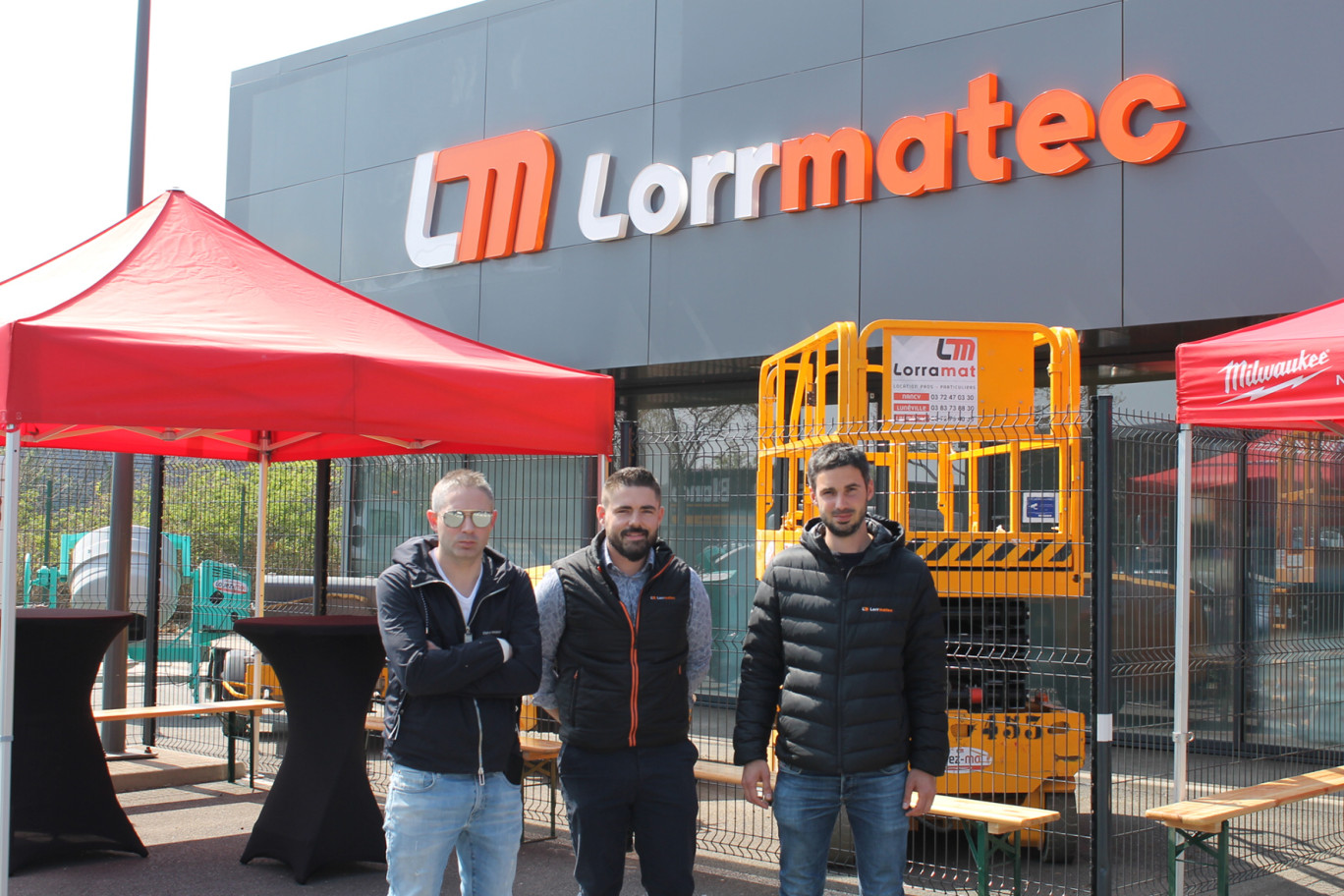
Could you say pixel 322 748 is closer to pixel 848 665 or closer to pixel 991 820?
pixel 848 665

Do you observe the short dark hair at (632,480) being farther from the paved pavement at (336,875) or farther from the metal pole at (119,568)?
the metal pole at (119,568)

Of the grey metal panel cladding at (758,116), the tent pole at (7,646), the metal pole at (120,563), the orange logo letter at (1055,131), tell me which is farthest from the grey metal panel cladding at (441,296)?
the tent pole at (7,646)

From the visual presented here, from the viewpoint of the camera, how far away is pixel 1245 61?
27.2 ft

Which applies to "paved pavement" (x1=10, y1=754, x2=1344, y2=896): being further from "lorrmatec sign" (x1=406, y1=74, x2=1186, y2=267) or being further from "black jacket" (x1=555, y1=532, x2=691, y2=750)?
"lorrmatec sign" (x1=406, y1=74, x2=1186, y2=267)

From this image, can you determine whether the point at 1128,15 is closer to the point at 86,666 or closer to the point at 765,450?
the point at 765,450

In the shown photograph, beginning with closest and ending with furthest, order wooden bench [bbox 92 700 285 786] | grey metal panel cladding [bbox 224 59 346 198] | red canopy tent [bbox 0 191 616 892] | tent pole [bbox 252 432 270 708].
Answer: red canopy tent [bbox 0 191 616 892] → wooden bench [bbox 92 700 285 786] → tent pole [bbox 252 432 270 708] → grey metal panel cladding [bbox 224 59 346 198]

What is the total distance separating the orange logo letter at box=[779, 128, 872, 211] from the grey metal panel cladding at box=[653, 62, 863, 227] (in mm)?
148

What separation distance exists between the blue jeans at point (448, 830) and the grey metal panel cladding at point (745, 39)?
25.3ft

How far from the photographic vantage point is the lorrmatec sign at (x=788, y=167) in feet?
28.6

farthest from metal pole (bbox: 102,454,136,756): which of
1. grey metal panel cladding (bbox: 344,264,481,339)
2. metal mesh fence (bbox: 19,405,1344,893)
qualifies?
grey metal panel cladding (bbox: 344,264,481,339)

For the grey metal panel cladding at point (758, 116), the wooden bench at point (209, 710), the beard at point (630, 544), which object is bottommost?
the wooden bench at point (209, 710)

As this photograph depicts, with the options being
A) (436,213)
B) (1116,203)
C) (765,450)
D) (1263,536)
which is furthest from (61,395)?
(436,213)

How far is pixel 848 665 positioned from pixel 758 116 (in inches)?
290

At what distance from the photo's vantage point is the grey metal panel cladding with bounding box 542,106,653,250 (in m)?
11.1
